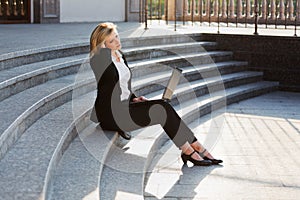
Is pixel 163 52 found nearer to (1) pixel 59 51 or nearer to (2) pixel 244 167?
(1) pixel 59 51

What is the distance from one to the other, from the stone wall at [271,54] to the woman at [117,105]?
4.78 meters

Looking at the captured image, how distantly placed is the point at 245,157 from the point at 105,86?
4.94ft

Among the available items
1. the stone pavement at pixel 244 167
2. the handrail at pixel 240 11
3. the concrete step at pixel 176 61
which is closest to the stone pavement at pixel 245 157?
the stone pavement at pixel 244 167

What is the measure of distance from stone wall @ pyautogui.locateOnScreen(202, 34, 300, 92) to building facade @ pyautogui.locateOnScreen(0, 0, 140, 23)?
11.6 ft

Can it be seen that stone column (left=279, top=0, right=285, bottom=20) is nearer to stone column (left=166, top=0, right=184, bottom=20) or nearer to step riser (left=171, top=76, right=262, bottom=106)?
stone column (left=166, top=0, right=184, bottom=20)

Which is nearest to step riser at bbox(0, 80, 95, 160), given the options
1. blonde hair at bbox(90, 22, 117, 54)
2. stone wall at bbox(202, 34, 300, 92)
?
blonde hair at bbox(90, 22, 117, 54)

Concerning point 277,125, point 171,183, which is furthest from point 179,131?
point 277,125

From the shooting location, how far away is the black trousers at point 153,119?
4.67m

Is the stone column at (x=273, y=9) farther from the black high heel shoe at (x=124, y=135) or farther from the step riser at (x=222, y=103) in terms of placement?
the black high heel shoe at (x=124, y=135)

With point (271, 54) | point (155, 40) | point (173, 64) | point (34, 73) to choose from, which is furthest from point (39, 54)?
point (271, 54)

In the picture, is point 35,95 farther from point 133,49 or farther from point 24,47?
point 133,49

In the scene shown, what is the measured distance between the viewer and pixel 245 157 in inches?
207

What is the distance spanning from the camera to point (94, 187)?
138 inches

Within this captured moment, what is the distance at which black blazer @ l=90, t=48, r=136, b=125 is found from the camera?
464 cm
